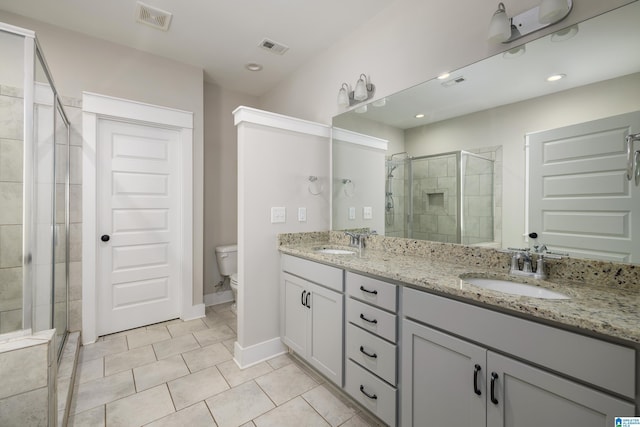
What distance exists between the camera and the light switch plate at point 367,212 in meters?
2.37

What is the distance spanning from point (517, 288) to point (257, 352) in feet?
6.11

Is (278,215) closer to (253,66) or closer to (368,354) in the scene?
(368,354)

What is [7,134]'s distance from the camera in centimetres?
142

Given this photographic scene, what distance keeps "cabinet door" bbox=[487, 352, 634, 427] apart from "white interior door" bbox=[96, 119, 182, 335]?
2948mm

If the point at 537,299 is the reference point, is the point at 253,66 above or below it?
above

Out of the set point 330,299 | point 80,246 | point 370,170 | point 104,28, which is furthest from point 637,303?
point 104,28

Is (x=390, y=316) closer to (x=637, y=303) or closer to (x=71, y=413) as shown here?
(x=637, y=303)

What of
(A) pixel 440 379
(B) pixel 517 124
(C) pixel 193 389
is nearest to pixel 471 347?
(A) pixel 440 379

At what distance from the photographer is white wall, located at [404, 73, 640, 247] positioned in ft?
4.00

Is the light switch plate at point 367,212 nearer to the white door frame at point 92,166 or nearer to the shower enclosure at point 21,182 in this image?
the shower enclosure at point 21,182

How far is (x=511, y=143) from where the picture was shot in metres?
1.54

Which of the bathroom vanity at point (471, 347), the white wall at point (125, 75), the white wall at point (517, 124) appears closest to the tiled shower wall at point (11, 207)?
the white wall at point (125, 75)

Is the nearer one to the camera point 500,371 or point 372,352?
point 500,371

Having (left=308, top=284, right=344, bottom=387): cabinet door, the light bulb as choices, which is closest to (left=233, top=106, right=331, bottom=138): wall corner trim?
the light bulb
